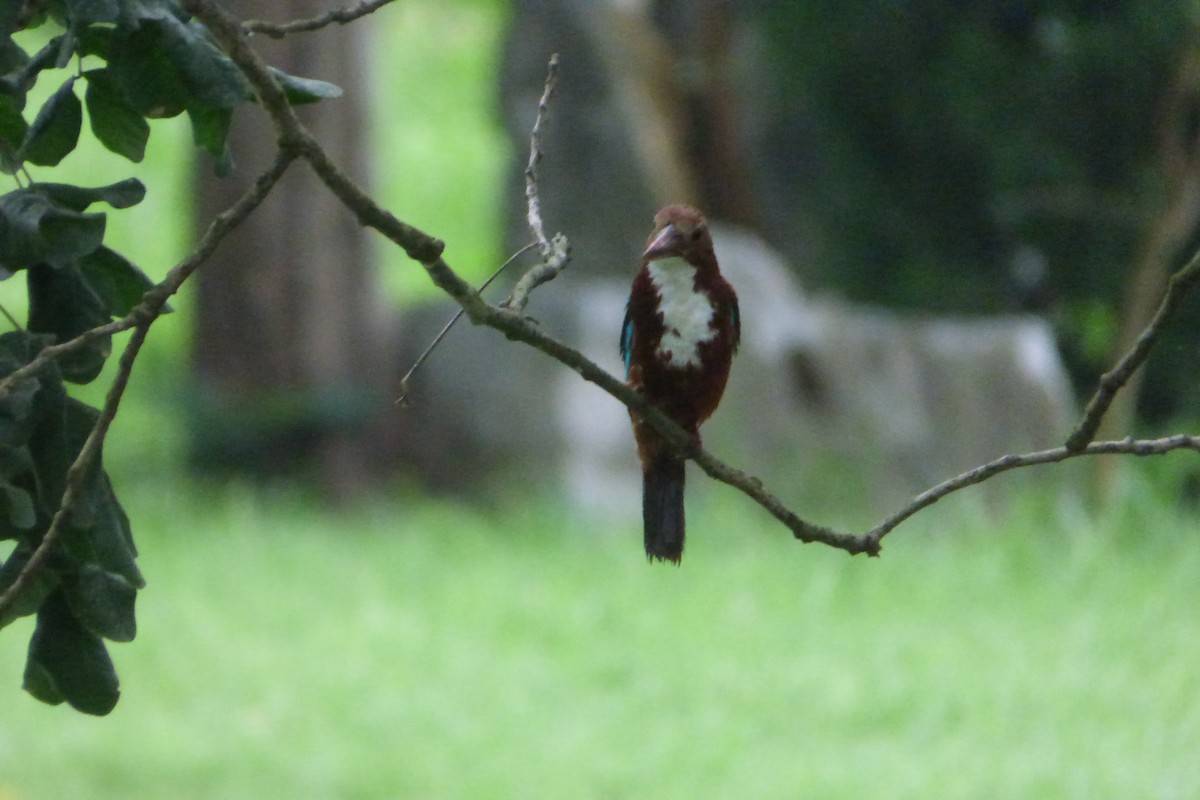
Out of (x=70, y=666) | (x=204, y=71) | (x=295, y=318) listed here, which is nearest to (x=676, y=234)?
(x=204, y=71)

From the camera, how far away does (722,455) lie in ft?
16.1

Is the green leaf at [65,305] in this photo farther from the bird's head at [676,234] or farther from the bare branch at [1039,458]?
the bare branch at [1039,458]

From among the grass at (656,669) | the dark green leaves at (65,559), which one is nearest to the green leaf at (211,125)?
the dark green leaves at (65,559)

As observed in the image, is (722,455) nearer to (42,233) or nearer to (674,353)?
(674,353)

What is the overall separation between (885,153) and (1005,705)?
2.24m

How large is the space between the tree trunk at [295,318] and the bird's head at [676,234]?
4405 mm

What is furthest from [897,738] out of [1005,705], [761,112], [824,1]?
[761,112]

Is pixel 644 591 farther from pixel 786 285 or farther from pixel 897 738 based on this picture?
pixel 786 285

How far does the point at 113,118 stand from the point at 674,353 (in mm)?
525

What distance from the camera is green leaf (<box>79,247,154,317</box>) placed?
1376mm

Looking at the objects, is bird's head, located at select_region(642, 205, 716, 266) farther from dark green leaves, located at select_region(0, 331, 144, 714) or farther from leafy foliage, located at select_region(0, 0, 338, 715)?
dark green leaves, located at select_region(0, 331, 144, 714)

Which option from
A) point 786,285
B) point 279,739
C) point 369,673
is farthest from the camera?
point 786,285

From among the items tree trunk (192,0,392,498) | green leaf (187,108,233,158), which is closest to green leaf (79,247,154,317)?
green leaf (187,108,233,158)

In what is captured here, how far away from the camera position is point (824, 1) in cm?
510
